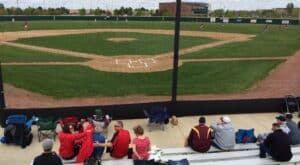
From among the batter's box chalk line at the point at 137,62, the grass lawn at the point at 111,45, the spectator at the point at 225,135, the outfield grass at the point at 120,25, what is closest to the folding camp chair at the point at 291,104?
the spectator at the point at 225,135

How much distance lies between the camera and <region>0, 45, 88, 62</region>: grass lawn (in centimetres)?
2206

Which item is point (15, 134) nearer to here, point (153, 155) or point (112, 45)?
point (153, 155)

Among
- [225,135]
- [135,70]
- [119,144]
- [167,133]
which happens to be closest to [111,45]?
[135,70]

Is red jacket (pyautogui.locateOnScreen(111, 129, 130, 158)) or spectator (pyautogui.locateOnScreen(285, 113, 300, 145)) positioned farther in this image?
spectator (pyautogui.locateOnScreen(285, 113, 300, 145))

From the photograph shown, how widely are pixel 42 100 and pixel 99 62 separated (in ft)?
28.4

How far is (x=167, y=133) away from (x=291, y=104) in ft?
14.3

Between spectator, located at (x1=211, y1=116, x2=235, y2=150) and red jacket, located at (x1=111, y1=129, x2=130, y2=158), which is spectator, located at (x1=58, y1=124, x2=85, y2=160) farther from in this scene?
spectator, located at (x1=211, y1=116, x2=235, y2=150)

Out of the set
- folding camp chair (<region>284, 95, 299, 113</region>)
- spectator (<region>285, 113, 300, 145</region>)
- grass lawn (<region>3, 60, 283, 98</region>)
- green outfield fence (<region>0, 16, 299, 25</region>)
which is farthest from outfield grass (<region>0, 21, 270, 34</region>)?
→ spectator (<region>285, 113, 300, 145</region>)

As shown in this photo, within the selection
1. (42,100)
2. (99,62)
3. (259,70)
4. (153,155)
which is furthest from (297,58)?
(153,155)

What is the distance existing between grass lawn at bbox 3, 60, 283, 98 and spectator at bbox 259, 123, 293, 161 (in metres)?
7.42

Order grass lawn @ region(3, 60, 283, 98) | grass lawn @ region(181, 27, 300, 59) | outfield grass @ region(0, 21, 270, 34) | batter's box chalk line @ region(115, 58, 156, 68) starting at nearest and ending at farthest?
grass lawn @ region(3, 60, 283, 98), batter's box chalk line @ region(115, 58, 156, 68), grass lawn @ region(181, 27, 300, 59), outfield grass @ region(0, 21, 270, 34)

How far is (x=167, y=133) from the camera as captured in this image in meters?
9.88

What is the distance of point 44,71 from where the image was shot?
18312 mm

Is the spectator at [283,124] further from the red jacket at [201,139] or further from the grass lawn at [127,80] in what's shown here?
the grass lawn at [127,80]
